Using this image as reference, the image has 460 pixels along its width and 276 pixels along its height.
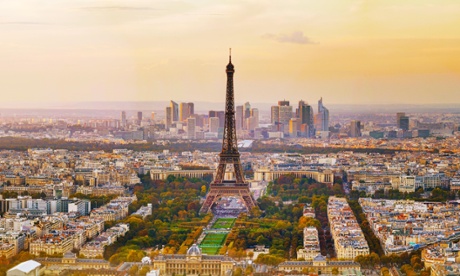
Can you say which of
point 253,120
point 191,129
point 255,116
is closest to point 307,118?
point 253,120

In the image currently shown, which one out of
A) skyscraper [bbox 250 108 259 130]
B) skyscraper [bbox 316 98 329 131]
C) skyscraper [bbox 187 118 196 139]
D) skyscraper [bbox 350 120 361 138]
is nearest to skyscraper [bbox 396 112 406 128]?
skyscraper [bbox 350 120 361 138]

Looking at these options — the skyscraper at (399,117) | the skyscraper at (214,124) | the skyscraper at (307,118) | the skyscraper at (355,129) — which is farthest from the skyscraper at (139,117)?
the skyscraper at (399,117)

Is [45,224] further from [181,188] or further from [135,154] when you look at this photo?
[135,154]

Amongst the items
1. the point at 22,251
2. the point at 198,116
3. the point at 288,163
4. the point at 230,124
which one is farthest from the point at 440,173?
the point at 22,251

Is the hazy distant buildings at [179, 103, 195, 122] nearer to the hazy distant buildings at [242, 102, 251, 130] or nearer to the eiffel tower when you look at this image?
the hazy distant buildings at [242, 102, 251, 130]

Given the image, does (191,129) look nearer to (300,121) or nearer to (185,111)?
(185,111)

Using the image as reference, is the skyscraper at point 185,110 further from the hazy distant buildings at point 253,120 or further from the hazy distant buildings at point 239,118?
the hazy distant buildings at point 253,120

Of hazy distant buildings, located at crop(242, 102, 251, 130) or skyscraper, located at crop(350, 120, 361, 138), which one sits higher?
hazy distant buildings, located at crop(242, 102, 251, 130)
